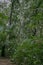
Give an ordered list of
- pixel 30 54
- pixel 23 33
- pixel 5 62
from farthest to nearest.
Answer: pixel 23 33 < pixel 5 62 < pixel 30 54

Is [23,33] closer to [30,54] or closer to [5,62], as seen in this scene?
[5,62]

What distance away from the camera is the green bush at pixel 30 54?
10453 millimetres

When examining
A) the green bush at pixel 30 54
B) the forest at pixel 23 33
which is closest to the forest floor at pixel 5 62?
the forest at pixel 23 33

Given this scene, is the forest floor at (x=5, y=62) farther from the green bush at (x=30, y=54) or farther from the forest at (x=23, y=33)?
the green bush at (x=30, y=54)

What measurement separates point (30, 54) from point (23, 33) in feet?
14.2

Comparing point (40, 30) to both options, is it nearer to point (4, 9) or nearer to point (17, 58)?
point (17, 58)

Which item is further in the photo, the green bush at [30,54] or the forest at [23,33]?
the forest at [23,33]

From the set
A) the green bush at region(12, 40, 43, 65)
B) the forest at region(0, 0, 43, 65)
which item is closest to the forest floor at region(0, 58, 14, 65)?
the forest at region(0, 0, 43, 65)

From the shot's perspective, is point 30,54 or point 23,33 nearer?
point 30,54

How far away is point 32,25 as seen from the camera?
42.3 ft

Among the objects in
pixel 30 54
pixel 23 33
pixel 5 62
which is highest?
pixel 30 54

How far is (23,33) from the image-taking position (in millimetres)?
15016

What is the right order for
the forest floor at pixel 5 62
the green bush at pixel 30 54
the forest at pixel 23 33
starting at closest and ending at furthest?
1. the green bush at pixel 30 54
2. the forest at pixel 23 33
3. the forest floor at pixel 5 62

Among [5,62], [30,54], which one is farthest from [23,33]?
[30,54]
